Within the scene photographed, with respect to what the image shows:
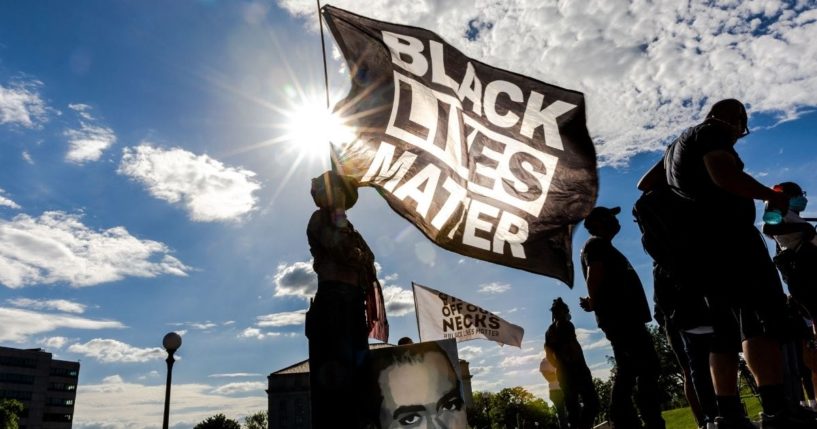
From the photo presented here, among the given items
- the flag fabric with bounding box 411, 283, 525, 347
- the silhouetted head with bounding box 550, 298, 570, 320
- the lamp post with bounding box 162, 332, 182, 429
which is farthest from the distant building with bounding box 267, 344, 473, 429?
the silhouetted head with bounding box 550, 298, 570, 320

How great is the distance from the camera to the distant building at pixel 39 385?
98.4 meters

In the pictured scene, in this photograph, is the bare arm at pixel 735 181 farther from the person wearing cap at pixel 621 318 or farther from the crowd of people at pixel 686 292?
the person wearing cap at pixel 621 318

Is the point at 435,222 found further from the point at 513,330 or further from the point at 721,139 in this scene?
the point at 513,330

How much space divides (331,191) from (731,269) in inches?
102

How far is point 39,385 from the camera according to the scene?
339 ft

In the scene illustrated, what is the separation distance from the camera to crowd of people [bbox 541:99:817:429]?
8.41 ft

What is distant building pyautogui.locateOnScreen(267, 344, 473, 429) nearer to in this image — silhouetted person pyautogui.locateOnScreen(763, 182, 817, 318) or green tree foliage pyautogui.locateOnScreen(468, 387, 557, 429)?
green tree foliage pyautogui.locateOnScreen(468, 387, 557, 429)

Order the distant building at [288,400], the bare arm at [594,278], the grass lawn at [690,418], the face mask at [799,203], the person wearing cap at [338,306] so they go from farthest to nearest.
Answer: the distant building at [288,400] < the grass lawn at [690,418] < the face mask at [799,203] < the bare arm at [594,278] < the person wearing cap at [338,306]

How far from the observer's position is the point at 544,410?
112938mm

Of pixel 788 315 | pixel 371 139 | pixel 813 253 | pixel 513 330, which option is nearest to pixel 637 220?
pixel 788 315

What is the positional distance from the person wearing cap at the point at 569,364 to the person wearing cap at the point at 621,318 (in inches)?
56.1

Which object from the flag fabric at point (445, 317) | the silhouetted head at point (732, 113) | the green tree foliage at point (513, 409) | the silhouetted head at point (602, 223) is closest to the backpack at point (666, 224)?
the silhouetted head at point (732, 113)

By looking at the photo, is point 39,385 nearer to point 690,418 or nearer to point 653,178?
point 690,418

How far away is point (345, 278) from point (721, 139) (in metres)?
2.51
